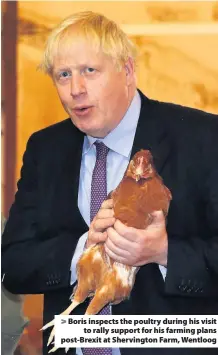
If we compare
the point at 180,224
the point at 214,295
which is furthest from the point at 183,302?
the point at 180,224

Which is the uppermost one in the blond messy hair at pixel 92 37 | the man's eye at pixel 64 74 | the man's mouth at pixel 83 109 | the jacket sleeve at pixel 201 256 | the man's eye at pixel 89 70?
the blond messy hair at pixel 92 37

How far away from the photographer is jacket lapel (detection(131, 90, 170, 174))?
4.47 feet

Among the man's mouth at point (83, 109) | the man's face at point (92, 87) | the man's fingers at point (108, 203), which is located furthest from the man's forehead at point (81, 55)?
the man's fingers at point (108, 203)

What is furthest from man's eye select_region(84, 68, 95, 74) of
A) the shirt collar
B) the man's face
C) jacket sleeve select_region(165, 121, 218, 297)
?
jacket sleeve select_region(165, 121, 218, 297)

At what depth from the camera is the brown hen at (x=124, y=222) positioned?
1.28m

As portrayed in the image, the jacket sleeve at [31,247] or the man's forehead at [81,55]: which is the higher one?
the man's forehead at [81,55]

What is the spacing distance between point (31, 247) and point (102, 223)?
0.73 feet

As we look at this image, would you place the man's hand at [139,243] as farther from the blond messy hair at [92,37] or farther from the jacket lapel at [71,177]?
the blond messy hair at [92,37]

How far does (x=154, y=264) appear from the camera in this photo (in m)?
1.35

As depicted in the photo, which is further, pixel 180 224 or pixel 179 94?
pixel 179 94

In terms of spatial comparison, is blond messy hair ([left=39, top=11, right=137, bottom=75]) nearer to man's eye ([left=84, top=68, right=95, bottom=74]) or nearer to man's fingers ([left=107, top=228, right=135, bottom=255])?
man's eye ([left=84, top=68, right=95, bottom=74])

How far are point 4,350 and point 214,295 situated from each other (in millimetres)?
581

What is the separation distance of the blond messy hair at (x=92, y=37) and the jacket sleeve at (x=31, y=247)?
25 cm

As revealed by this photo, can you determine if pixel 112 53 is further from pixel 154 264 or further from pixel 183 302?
pixel 183 302
